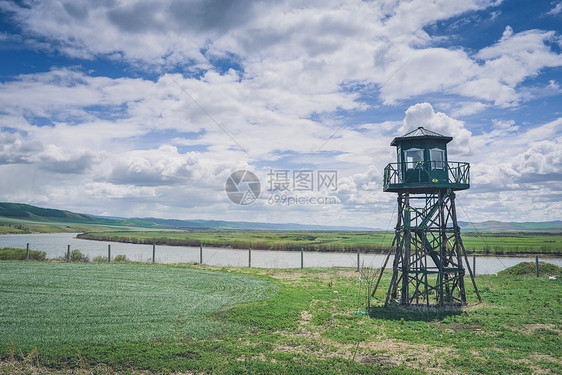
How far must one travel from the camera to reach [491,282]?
2211 centimetres

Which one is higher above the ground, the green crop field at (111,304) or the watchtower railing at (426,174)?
the watchtower railing at (426,174)

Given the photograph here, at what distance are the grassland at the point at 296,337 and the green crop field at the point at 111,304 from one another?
0.23 ft

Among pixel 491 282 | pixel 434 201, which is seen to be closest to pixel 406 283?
pixel 434 201

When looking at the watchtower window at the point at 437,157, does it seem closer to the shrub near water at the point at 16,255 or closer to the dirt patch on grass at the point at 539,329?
the dirt patch on grass at the point at 539,329

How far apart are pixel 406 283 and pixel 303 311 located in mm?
4998

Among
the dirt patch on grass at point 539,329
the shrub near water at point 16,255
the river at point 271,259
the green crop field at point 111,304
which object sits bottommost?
the river at point 271,259

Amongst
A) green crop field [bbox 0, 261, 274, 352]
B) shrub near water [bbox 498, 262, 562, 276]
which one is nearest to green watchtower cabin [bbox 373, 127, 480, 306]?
green crop field [bbox 0, 261, 274, 352]

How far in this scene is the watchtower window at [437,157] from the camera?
52.3 ft

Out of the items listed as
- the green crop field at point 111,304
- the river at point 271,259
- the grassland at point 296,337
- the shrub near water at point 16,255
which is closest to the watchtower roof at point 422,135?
the grassland at point 296,337

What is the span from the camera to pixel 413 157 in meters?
16.1

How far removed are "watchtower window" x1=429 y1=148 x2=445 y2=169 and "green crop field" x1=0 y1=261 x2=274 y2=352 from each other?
9740 mm

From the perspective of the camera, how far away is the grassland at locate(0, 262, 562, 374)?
8.49 m

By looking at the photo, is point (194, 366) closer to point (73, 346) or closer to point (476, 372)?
point (73, 346)

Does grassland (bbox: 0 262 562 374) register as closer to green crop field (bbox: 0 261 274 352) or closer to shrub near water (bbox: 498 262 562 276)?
green crop field (bbox: 0 261 274 352)
